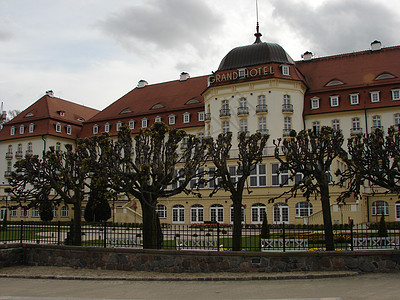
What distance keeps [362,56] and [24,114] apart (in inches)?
1761

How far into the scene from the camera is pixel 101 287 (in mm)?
13320

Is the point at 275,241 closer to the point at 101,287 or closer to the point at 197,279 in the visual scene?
the point at 197,279

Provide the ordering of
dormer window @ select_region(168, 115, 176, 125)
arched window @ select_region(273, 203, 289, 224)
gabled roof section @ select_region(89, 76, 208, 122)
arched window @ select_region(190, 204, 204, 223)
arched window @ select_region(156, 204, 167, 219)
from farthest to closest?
gabled roof section @ select_region(89, 76, 208, 122), dormer window @ select_region(168, 115, 176, 125), arched window @ select_region(156, 204, 167, 219), arched window @ select_region(190, 204, 204, 223), arched window @ select_region(273, 203, 289, 224)

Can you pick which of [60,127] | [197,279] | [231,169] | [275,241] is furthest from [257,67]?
[197,279]

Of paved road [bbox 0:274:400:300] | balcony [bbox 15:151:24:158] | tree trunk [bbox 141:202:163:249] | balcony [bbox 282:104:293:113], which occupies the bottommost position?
paved road [bbox 0:274:400:300]

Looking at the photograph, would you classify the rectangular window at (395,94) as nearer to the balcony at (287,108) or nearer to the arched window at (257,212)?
the balcony at (287,108)

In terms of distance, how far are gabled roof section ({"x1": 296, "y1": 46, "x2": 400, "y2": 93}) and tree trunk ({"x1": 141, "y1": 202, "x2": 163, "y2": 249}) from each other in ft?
115

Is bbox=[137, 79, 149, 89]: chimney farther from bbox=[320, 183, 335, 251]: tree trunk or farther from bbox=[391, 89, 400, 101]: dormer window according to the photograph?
bbox=[320, 183, 335, 251]: tree trunk

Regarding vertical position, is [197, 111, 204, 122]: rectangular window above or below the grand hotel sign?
below

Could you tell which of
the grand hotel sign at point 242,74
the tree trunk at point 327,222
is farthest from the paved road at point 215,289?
the grand hotel sign at point 242,74

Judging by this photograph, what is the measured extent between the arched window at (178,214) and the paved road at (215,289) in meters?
29.4

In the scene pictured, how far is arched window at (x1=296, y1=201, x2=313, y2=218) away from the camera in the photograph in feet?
126

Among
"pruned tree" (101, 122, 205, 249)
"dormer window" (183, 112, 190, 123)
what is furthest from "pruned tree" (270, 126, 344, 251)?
"dormer window" (183, 112, 190, 123)

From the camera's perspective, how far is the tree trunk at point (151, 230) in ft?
57.2
